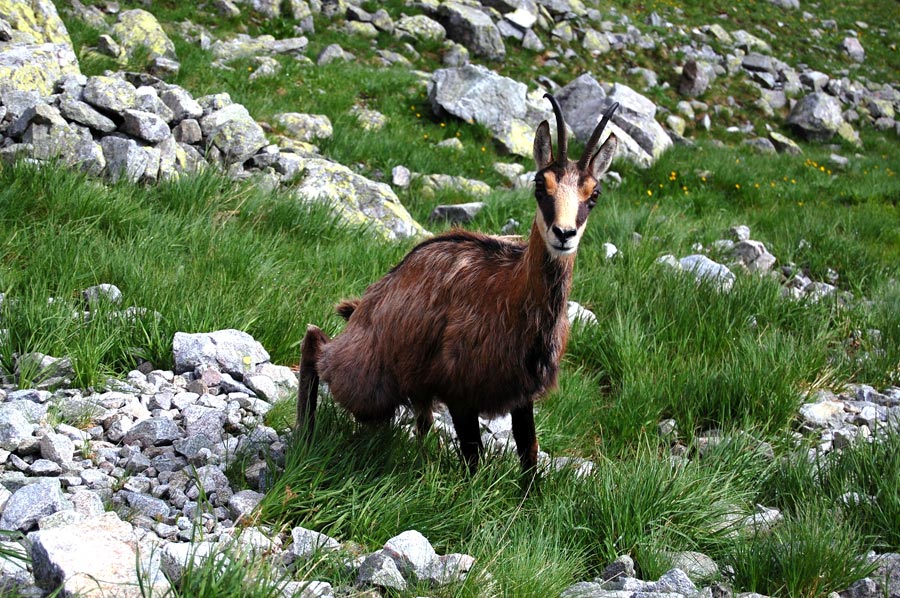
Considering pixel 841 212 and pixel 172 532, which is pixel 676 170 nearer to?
pixel 841 212

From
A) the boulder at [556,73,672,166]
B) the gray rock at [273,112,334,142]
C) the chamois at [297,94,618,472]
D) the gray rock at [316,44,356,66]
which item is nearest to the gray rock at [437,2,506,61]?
the boulder at [556,73,672,166]

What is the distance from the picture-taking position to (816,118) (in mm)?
17812

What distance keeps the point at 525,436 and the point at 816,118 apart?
16.1 m

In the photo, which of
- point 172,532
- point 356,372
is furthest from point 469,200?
point 172,532

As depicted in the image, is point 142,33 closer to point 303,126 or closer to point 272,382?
point 303,126

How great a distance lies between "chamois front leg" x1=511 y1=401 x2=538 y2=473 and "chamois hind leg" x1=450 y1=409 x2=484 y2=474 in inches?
7.5

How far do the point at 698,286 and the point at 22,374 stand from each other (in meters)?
4.82

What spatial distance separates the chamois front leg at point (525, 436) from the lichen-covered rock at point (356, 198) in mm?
3774

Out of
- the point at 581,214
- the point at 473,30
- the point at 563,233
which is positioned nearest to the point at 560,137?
the point at 581,214

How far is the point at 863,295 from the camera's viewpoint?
25.8 ft

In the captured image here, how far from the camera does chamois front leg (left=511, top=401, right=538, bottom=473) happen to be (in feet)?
13.2

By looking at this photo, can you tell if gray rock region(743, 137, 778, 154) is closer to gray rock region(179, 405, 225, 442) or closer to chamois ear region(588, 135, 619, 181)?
chamois ear region(588, 135, 619, 181)

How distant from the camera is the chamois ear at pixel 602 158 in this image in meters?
3.73

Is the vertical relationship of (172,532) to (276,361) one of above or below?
above
